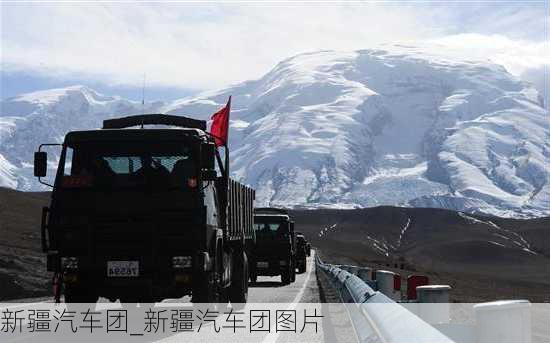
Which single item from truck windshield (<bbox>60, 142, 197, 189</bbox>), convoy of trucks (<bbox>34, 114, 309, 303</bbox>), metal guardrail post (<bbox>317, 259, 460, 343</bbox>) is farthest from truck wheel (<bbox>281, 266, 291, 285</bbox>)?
metal guardrail post (<bbox>317, 259, 460, 343</bbox>)

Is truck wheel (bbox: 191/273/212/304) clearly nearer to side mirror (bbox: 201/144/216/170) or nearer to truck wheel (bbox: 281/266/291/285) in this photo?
side mirror (bbox: 201/144/216/170)

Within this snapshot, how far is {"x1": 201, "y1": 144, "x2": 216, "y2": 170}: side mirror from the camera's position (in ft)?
46.3

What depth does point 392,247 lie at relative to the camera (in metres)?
159

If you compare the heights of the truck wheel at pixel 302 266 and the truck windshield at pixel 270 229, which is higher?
the truck windshield at pixel 270 229

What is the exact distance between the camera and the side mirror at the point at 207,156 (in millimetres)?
14117

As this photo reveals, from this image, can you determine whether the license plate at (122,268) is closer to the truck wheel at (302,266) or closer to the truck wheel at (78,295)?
the truck wheel at (78,295)

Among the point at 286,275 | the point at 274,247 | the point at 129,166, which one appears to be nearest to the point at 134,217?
the point at 129,166

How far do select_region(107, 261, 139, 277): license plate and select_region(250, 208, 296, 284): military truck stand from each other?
732 inches

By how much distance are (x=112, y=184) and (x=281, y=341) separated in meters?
3.81

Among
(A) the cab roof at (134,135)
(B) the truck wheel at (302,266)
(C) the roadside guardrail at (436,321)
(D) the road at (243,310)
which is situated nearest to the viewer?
(C) the roadside guardrail at (436,321)

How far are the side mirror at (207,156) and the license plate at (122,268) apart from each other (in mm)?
1767

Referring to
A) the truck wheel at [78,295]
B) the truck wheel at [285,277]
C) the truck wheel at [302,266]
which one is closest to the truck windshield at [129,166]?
the truck wheel at [78,295]

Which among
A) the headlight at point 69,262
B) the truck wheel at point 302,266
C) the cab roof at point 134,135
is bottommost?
the truck wheel at point 302,266

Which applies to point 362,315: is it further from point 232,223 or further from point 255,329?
point 232,223
